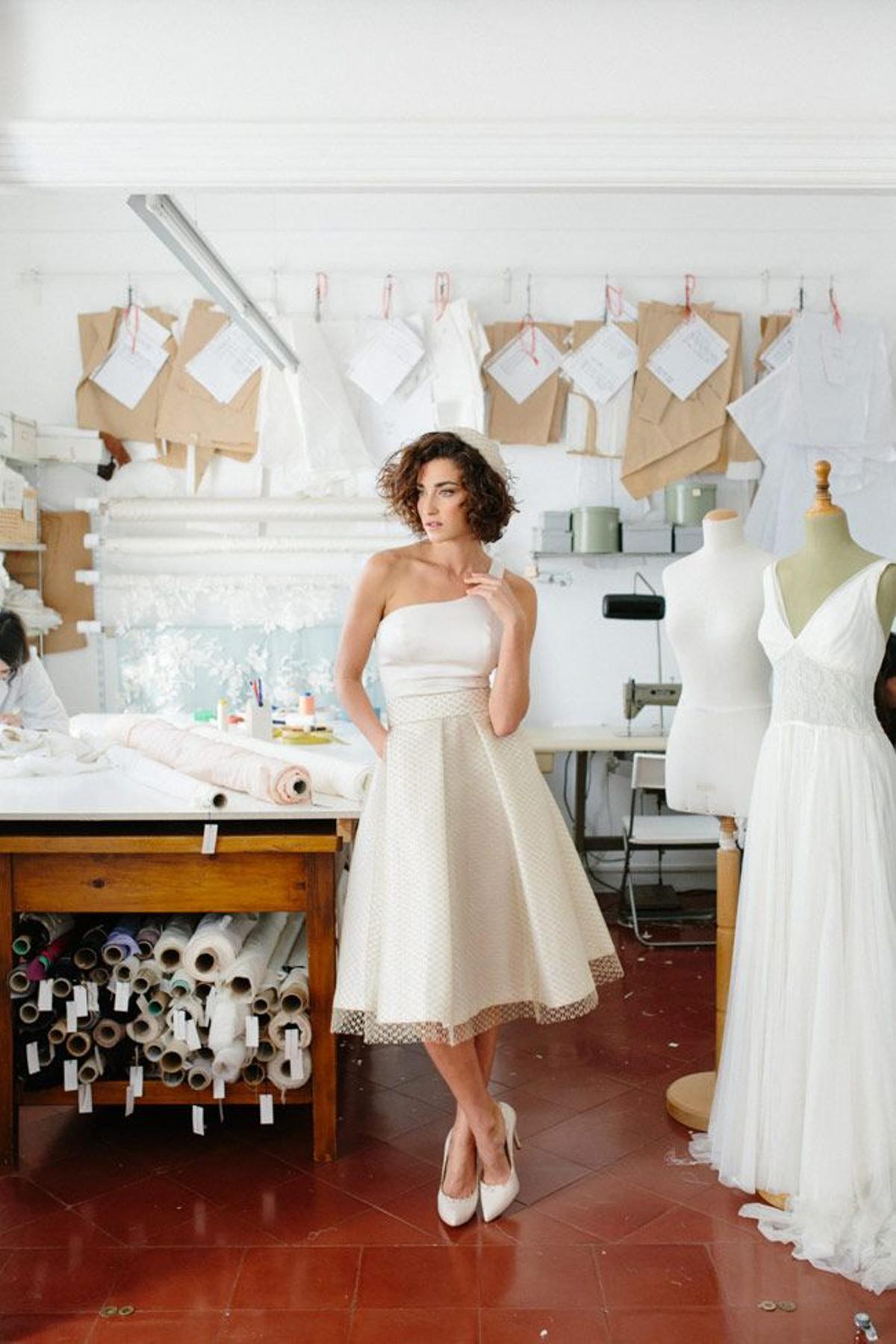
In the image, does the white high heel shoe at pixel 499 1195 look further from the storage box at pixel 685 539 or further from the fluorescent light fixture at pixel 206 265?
the storage box at pixel 685 539

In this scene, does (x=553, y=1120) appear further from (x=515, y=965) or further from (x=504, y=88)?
(x=504, y=88)

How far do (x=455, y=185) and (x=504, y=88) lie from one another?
0.69ft

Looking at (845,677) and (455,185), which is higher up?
(455,185)

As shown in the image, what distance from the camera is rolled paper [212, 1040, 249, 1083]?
3.20 metres

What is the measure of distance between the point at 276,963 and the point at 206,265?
2.22m

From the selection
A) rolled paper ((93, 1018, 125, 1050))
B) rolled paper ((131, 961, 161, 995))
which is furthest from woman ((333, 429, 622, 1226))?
rolled paper ((93, 1018, 125, 1050))

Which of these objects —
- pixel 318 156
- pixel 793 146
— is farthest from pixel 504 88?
pixel 793 146

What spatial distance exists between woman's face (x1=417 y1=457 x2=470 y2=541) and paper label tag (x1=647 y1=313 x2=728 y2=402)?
3503mm

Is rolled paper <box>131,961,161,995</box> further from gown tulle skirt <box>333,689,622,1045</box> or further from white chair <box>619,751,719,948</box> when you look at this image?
white chair <box>619,751,719,948</box>

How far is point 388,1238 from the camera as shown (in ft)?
9.41

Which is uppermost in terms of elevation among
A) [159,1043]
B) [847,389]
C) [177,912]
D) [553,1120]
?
[847,389]

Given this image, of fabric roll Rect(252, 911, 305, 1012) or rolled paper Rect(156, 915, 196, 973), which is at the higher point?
rolled paper Rect(156, 915, 196, 973)

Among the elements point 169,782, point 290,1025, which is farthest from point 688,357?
point 290,1025

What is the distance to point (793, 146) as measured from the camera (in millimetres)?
2559
